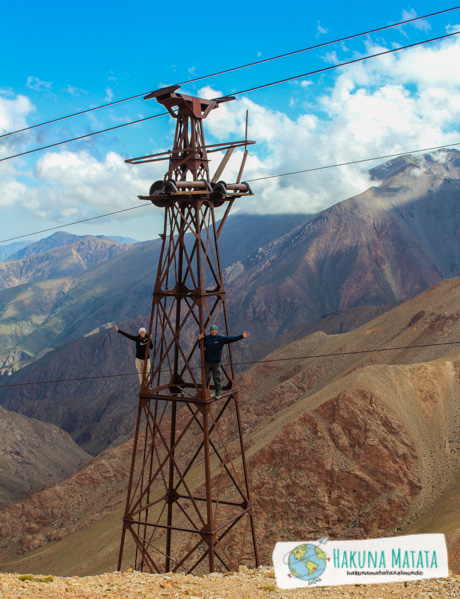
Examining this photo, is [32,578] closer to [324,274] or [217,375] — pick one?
[217,375]

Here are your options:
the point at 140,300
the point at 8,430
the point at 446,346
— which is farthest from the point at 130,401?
the point at 140,300

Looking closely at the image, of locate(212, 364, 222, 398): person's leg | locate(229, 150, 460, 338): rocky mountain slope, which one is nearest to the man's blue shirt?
locate(212, 364, 222, 398): person's leg

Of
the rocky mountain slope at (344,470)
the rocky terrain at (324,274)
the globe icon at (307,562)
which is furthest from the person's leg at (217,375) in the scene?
the rocky terrain at (324,274)

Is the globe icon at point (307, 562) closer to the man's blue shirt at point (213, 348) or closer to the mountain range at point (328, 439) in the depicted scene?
the man's blue shirt at point (213, 348)

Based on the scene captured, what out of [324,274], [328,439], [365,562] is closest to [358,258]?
[324,274]

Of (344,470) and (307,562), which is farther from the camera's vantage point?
(344,470)

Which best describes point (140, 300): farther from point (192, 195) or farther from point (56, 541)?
point (192, 195)

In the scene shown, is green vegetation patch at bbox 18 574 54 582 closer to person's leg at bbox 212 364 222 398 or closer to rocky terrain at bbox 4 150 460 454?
person's leg at bbox 212 364 222 398
